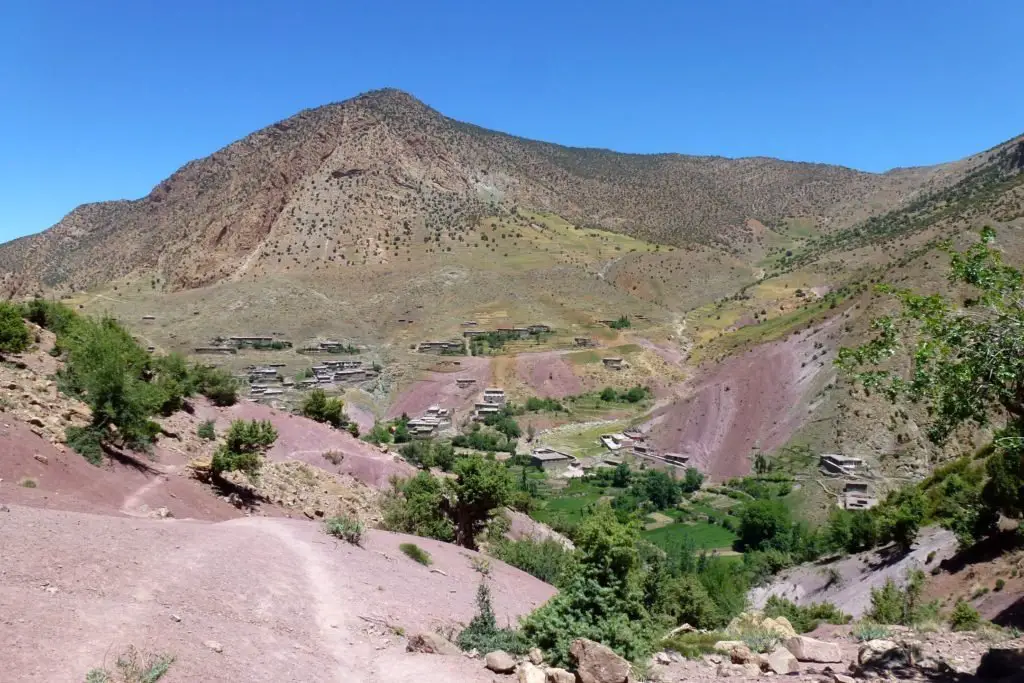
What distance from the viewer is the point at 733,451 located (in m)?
55.0

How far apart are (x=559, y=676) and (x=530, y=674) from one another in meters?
0.41

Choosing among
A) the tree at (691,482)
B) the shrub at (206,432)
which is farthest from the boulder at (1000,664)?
the tree at (691,482)

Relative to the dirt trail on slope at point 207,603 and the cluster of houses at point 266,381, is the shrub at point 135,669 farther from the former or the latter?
the cluster of houses at point 266,381

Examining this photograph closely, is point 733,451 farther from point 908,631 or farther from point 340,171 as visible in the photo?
point 340,171

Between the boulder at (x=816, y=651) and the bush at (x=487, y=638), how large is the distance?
15.7 ft

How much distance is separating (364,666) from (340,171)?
138 meters

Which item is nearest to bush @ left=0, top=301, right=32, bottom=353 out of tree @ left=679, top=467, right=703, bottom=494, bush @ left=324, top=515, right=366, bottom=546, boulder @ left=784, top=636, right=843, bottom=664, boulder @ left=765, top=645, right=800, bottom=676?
bush @ left=324, top=515, right=366, bottom=546

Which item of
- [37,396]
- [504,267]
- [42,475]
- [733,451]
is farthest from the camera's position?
[504,267]

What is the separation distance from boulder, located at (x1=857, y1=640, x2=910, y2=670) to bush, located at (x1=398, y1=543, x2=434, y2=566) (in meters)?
10.5

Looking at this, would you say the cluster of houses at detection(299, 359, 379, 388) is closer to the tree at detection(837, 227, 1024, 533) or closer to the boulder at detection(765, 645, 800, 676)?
the boulder at detection(765, 645, 800, 676)

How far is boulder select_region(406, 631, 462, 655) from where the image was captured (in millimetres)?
10461

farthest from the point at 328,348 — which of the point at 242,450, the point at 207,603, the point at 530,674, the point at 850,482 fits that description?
the point at 530,674

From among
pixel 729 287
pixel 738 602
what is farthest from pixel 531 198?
pixel 738 602

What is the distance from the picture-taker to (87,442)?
17.5 m
